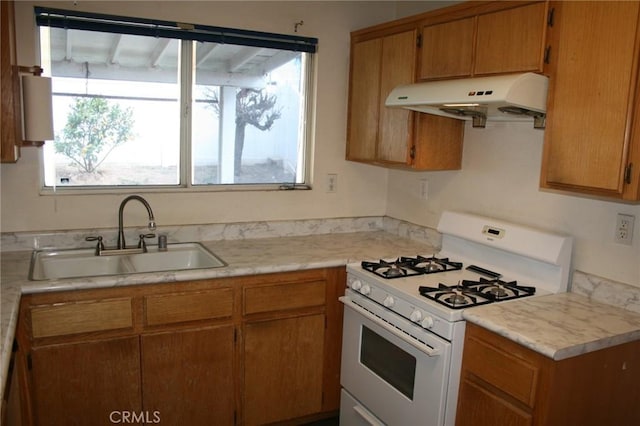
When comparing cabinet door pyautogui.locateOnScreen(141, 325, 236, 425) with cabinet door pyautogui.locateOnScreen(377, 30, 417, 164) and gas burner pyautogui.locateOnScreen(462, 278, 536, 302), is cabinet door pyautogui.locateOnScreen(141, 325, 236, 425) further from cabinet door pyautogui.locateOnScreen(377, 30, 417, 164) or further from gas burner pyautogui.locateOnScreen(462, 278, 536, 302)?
cabinet door pyautogui.locateOnScreen(377, 30, 417, 164)

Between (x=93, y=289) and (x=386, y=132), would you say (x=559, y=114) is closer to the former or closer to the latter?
(x=386, y=132)

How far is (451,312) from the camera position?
6.40ft

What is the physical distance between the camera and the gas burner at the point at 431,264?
8.25 ft

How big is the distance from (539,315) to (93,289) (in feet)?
5.84

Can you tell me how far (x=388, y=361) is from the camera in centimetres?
230

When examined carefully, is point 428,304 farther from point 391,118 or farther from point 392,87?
point 392,87

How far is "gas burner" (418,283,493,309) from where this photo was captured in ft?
6.66

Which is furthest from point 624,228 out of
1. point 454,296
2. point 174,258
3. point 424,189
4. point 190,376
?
point 174,258

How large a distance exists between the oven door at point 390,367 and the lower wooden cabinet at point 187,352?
0.59ft

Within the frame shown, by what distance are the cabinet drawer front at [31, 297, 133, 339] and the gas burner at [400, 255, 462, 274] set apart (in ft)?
4.43

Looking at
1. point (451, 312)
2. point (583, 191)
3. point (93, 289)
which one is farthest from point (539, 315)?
point (93, 289)

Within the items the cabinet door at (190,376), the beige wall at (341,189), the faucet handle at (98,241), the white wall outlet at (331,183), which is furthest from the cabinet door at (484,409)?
the faucet handle at (98,241)

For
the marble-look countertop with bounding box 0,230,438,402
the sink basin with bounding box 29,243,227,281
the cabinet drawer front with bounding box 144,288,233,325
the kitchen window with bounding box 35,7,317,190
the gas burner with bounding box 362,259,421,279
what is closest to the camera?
the marble-look countertop with bounding box 0,230,438,402

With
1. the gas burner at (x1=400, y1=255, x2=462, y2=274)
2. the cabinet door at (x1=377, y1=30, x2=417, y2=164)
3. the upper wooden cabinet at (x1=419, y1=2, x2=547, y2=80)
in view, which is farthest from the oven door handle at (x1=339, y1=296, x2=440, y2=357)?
the upper wooden cabinet at (x1=419, y1=2, x2=547, y2=80)
